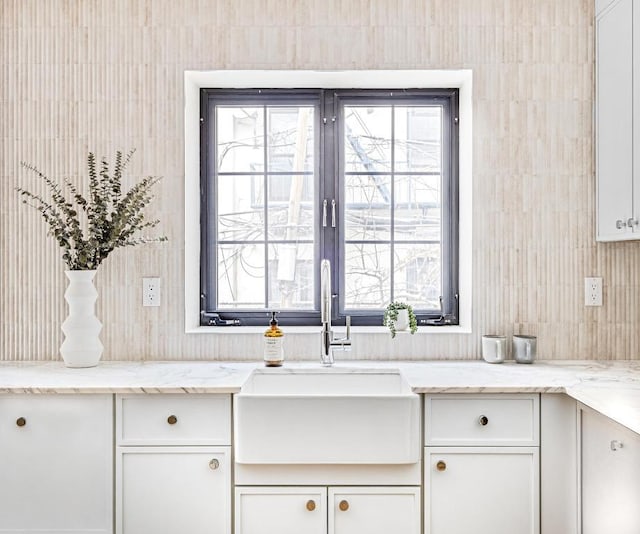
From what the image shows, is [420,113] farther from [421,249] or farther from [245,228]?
[245,228]

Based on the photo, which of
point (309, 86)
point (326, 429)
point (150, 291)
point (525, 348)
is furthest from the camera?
point (309, 86)

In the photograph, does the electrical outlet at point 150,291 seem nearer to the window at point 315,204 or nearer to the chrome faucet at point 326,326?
the window at point 315,204

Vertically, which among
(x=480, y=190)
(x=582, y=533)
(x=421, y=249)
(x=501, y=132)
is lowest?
(x=582, y=533)

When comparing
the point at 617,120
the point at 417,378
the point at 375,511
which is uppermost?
the point at 617,120

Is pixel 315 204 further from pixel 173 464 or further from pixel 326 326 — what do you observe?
pixel 173 464

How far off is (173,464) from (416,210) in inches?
61.0

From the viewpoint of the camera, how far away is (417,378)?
2.02m

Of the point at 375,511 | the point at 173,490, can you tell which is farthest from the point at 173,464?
the point at 375,511

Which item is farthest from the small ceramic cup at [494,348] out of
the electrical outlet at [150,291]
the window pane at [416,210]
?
the electrical outlet at [150,291]

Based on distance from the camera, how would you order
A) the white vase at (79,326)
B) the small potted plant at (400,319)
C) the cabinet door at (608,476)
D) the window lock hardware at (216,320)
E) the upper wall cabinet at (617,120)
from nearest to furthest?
the cabinet door at (608,476)
the upper wall cabinet at (617,120)
the white vase at (79,326)
the small potted plant at (400,319)
the window lock hardware at (216,320)

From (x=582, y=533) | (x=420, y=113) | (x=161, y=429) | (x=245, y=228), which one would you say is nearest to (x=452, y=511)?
(x=582, y=533)

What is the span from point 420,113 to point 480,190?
50 cm

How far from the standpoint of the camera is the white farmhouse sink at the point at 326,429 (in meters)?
1.82

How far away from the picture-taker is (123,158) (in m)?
2.42
